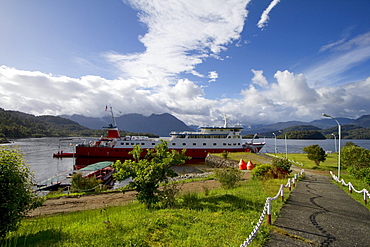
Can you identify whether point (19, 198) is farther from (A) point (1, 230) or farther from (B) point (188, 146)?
(B) point (188, 146)

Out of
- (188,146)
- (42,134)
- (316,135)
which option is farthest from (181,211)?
(316,135)

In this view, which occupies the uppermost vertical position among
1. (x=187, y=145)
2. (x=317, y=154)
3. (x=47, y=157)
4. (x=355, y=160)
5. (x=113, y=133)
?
(x=113, y=133)

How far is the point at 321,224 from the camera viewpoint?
18.8 ft

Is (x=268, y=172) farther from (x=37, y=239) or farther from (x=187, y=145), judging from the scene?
(x=187, y=145)

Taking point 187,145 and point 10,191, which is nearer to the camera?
point 10,191

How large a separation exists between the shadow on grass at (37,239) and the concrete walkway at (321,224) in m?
4.98

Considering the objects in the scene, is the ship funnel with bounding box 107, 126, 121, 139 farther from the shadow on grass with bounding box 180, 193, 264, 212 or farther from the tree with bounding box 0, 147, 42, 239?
the tree with bounding box 0, 147, 42, 239

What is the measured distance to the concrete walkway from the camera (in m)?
4.66

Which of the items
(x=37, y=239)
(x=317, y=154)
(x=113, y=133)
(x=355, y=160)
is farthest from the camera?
(x=113, y=133)

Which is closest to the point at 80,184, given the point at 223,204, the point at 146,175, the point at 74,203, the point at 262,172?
the point at 74,203

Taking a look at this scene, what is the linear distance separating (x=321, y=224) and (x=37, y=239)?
763 cm

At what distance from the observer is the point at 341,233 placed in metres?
Answer: 5.13

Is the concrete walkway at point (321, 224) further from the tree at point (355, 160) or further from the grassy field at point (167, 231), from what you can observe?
the tree at point (355, 160)

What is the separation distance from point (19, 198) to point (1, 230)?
2.46 ft
